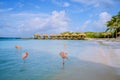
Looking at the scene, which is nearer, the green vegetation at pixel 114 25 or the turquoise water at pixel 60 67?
the turquoise water at pixel 60 67

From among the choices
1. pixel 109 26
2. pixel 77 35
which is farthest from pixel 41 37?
pixel 109 26

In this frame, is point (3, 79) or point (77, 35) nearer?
point (3, 79)

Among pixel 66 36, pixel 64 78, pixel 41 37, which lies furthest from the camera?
pixel 41 37

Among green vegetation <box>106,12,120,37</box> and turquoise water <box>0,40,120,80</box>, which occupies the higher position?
green vegetation <box>106,12,120,37</box>

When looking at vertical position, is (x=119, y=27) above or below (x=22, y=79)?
above

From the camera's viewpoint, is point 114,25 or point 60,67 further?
point 114,25

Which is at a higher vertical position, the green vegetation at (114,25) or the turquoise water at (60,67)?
the green vegetation at (114,25)

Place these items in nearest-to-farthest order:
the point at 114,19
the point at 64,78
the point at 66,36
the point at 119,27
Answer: the point at 64,78
the point at 119,27
the point at 114,19
the point at 66,36

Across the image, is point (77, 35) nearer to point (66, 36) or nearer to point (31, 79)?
point (66, 36)

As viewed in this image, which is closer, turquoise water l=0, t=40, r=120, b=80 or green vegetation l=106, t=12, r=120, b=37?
turquoise water l=0, t=40, r=120, b=80

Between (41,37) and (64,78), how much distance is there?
91583mm

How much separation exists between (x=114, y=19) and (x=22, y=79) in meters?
59.7

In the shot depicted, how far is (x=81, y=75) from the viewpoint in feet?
31.7

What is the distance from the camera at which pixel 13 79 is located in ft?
29.9
